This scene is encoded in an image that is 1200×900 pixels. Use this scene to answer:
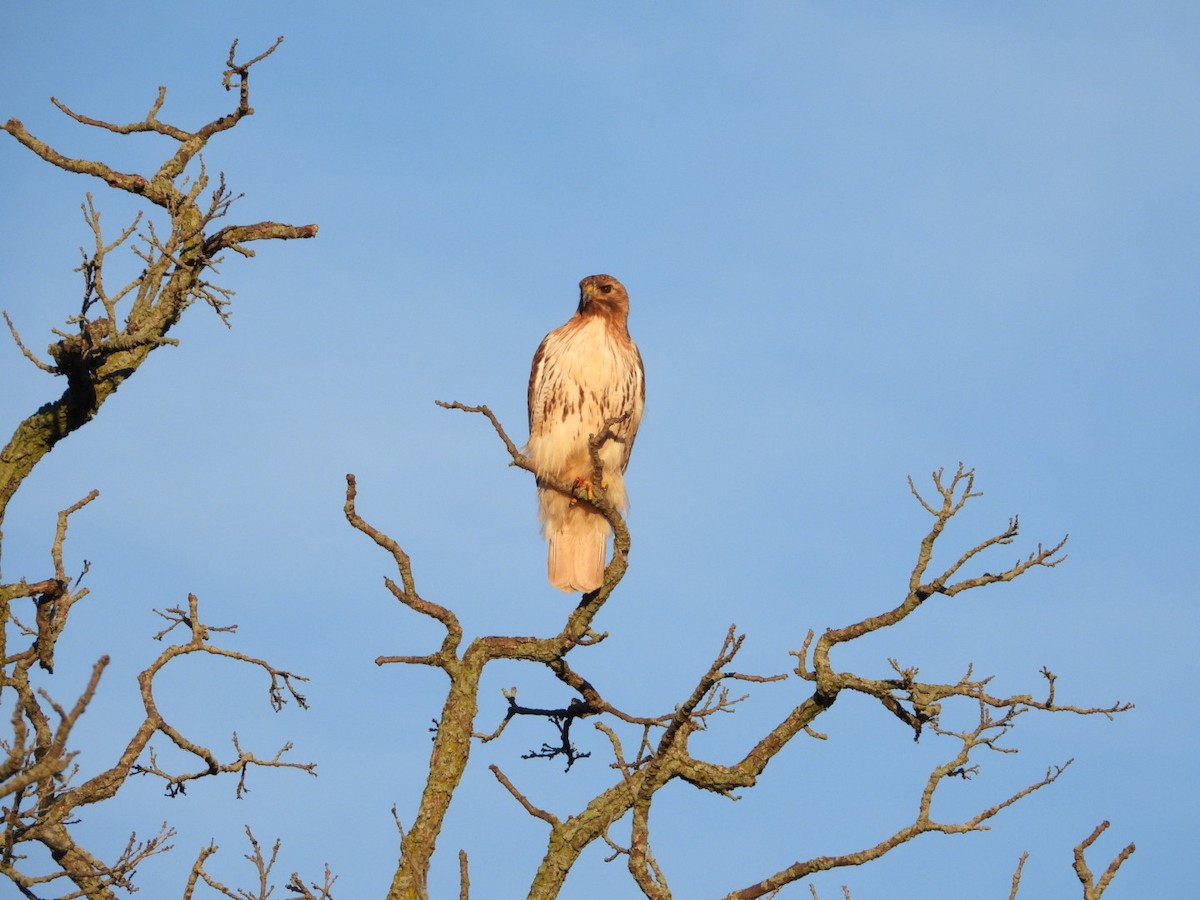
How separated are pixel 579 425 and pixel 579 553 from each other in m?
0.81

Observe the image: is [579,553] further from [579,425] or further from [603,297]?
[603,297]

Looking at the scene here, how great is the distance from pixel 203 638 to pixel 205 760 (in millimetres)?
605

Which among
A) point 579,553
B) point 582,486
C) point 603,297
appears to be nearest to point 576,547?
point 579,553

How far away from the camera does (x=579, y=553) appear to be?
861 cm

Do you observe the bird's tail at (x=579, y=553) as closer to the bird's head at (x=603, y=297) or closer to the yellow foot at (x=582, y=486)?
the yellow foot at (x=582, y=486)

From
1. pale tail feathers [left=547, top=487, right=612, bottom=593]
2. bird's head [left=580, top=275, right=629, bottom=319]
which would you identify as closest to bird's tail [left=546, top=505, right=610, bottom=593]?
pale tail feathers [left=547, top=487, right=612, bottom=593]

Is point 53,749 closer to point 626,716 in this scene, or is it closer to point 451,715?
point 451,715

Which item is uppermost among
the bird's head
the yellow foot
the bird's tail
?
the bird's head

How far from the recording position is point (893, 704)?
6.10 meters

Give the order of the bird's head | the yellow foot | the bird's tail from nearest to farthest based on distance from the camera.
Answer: the bird's tail, the yellow foot, the bird's head

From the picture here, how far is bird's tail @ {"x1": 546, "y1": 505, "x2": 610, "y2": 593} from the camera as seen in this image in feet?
28.1

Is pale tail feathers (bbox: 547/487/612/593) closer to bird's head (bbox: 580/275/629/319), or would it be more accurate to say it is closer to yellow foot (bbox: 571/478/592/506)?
yellow foot (bbox: 571/478/592/506)

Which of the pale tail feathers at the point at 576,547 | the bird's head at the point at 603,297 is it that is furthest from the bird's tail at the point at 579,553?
the bird's head at the point at 603,297

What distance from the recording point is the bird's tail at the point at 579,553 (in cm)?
855
